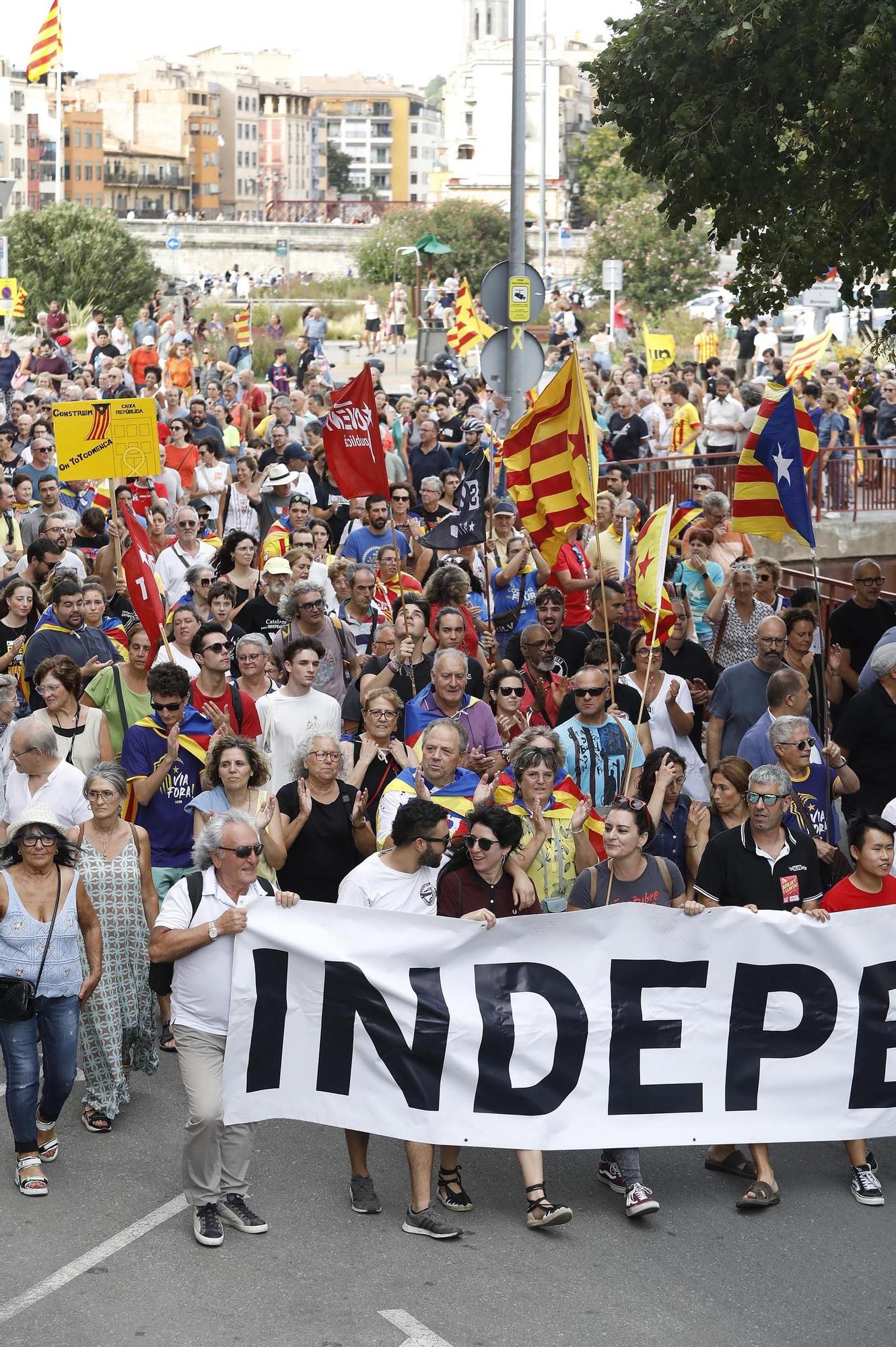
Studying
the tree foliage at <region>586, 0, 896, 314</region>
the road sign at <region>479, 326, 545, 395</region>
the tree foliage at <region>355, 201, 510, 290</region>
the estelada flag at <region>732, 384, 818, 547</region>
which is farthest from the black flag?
the tree foliage at <region>355, 201, 510, 290</region>

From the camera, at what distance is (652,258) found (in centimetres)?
5412

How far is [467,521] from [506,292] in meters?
3.94

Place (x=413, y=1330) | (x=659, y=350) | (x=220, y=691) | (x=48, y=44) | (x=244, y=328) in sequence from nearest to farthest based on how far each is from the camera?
1. (x=413, y=1330)
2. (x=220, y=691)
3. (x=659, y=350)
4. (x=244, y=328)
5. (x=48, y=44)

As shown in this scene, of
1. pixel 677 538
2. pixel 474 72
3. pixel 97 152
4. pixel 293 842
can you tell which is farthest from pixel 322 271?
pixel 293 842

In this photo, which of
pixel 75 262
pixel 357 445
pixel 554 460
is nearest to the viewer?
pixel 554 460

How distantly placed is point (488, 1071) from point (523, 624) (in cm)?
563

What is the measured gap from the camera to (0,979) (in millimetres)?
7297

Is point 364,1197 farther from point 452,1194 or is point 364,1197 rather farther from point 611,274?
point 611,274

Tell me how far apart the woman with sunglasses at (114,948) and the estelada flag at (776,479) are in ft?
14.5

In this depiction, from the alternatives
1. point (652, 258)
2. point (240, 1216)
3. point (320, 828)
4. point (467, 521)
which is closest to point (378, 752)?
point (320, 828)

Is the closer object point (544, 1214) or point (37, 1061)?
point (544, 1214)

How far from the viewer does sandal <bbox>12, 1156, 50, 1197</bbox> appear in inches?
285

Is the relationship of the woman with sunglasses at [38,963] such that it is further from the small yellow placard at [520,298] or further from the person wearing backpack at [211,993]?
the small yellow placard at [520,298]

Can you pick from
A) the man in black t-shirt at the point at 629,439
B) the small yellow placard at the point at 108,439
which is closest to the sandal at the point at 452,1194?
the small yellow placard at the point at 108,439
